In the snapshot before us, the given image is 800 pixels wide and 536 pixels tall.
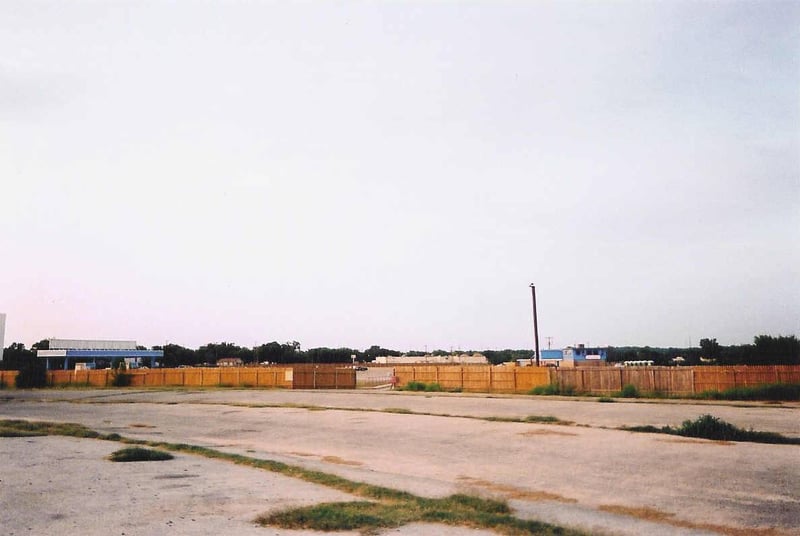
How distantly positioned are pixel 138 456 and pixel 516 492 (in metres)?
8.36

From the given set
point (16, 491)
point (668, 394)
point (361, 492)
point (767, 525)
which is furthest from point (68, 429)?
point (668, 394)

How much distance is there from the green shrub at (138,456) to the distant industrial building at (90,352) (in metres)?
83.1

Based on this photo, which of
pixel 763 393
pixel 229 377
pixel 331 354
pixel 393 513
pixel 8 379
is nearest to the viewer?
pixel 393 513

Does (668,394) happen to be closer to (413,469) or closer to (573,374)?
(573,374)

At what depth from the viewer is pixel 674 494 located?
38.4 ft

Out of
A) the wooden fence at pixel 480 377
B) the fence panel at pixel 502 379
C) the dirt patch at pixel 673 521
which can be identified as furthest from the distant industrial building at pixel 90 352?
the dirt patch at pixel 673 521

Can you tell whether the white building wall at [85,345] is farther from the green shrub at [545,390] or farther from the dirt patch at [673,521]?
the dirt patch at [673,521]

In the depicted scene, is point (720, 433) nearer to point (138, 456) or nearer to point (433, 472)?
point (433, 472)

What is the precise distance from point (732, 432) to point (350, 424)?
510 inches

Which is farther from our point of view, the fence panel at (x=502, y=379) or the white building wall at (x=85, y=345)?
the white building wall at (x=85, y=345)

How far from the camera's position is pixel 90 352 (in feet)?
308

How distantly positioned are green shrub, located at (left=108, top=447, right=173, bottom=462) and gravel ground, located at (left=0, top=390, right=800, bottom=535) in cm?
43

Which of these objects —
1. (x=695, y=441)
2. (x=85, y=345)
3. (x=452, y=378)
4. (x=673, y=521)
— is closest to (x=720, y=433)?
(x=695, y=441)

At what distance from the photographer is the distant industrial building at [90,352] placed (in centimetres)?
9119
